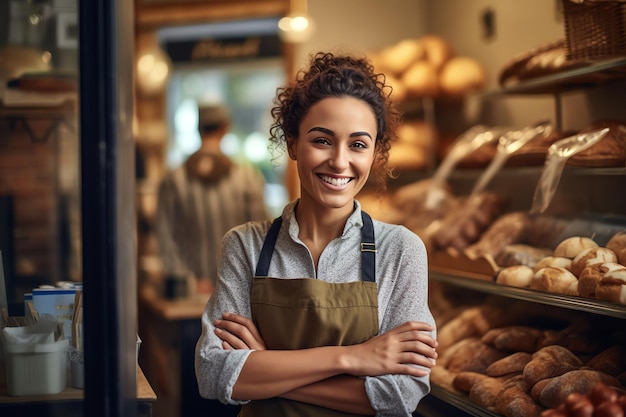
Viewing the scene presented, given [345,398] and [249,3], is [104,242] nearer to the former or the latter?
[345,398]

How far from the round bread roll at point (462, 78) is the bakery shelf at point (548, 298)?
1421 millimetres

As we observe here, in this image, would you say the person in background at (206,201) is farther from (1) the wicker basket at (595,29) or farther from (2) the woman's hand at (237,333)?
(2) the woman's hand at (237,333)

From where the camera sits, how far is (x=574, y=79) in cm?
315

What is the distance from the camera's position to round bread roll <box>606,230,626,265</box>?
2592 mm

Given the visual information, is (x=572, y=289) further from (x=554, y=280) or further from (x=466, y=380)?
(x=466, y=380)

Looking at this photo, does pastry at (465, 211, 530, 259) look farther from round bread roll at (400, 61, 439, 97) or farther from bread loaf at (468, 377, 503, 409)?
round bread roll at (400, 61, 439, 97)

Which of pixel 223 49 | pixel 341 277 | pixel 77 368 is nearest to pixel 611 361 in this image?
pixel 341 277

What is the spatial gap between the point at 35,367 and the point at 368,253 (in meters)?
0.90

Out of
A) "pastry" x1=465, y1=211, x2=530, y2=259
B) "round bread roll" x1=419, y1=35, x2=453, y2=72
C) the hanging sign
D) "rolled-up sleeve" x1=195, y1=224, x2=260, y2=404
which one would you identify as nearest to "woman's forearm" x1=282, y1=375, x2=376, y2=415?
"rolled-up sleeve" x1=195, y1=224, x2=260, y2=404

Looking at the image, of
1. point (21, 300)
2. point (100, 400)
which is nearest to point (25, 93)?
point (21, 300)

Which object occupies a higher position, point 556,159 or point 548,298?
point 556,159

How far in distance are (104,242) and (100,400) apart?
0.33 m

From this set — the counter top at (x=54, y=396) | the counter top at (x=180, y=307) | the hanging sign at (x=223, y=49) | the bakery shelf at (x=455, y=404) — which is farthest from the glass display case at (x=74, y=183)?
the hanging sign at (x=223, y=49)

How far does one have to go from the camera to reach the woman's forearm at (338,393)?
186cm
